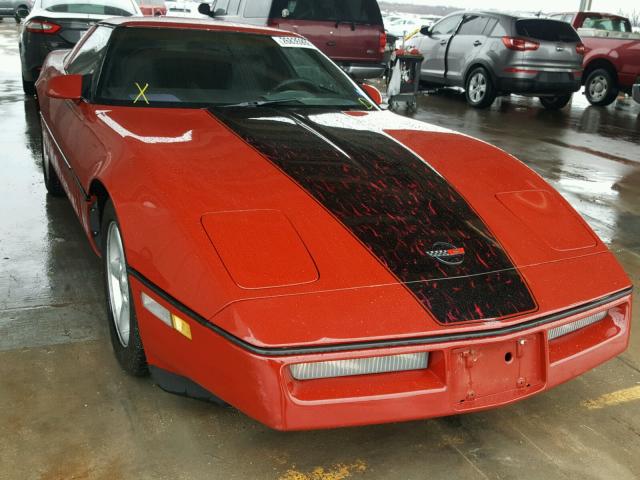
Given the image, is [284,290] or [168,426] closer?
[284,290]

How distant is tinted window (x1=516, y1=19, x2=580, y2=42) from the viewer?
35.1 feet

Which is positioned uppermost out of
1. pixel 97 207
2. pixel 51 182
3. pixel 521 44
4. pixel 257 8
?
pixel 257 8

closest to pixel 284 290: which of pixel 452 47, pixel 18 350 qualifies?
pixel 18 350

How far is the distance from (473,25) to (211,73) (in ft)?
29.4

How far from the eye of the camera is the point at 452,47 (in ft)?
38.4

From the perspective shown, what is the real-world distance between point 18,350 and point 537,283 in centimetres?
203

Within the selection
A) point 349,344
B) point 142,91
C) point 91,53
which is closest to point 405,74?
point 91,53

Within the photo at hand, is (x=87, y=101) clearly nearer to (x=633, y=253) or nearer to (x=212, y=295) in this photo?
(x=212, y=295)

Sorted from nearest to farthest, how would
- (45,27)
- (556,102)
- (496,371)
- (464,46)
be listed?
(496,371) → (45,27) → (464,46) → (556,102)

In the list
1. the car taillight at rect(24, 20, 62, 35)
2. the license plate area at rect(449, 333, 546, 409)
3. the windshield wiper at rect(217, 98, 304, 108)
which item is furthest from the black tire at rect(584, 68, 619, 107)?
the license plate area at rect(449, 333, 546, 409)

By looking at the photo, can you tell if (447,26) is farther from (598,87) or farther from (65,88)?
(65,88)

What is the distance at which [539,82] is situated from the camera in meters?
10.6

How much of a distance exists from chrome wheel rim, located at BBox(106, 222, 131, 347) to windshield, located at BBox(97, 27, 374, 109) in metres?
0.83

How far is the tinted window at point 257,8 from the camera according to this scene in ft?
32.0
